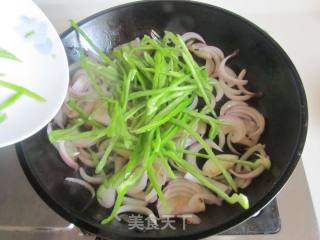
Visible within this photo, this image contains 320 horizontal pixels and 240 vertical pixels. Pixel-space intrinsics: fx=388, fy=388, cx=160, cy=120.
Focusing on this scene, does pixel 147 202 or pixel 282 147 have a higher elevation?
pixel 282 147

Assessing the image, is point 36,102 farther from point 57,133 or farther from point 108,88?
point 108,88

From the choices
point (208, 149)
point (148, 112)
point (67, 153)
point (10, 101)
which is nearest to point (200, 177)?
point (208, 149)

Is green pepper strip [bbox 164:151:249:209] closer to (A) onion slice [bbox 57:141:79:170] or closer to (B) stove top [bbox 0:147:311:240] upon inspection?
(B) stove top [bbox 0:147:311:240]

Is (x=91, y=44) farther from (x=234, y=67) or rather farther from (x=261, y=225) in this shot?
(x=261, y=225)

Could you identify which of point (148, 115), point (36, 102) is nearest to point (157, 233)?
point (148, 115)

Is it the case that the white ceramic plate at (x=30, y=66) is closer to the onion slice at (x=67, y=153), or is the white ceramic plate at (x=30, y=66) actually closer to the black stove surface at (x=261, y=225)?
the onion slice at (x=67, y=153)

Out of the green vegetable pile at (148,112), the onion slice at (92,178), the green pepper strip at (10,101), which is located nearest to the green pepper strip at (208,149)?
the green vegetable pile at (148,112)

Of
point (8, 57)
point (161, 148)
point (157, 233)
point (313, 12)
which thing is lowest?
point (157, 233)
